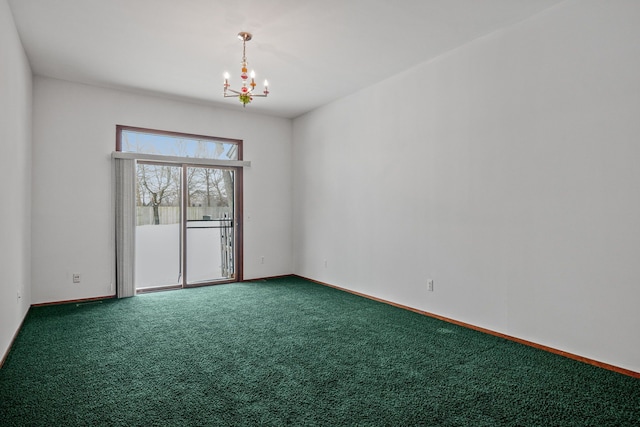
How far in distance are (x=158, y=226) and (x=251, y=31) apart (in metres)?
3.28

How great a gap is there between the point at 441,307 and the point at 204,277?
365 centimetres

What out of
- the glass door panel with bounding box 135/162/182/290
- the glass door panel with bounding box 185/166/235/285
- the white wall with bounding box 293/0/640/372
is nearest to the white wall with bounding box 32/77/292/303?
the glass door panel with bounding box 135/162/182/290

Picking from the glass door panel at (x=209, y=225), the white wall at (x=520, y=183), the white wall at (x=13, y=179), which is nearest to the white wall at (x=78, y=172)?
the white wall at (x=13, y=179)

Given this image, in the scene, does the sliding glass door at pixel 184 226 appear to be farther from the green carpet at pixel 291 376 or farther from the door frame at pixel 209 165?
the green carpet at pixel 291 376

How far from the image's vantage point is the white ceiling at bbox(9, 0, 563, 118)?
9.78 feet

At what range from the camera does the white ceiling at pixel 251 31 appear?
2.98 metres

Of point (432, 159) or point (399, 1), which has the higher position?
point (399, 1)

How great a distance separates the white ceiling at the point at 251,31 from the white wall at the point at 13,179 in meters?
0.31

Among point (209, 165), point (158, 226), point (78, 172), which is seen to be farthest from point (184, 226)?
point (78, 172)

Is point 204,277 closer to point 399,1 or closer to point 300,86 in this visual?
point 300,86

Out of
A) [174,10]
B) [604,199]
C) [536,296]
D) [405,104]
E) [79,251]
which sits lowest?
[536,296]

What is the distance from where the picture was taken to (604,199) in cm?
270

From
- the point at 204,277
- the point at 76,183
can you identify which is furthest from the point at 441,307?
the point at 76,183

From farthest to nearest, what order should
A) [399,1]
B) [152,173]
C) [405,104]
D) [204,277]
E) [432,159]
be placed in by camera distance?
[204,277] → [152,173] → [405,104] → [432,159] → [399,1]
